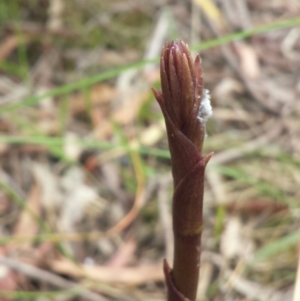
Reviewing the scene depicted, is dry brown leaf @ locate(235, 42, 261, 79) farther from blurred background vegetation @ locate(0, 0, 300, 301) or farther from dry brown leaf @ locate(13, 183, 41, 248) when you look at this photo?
dry brown leaf @ locate(13, 183, 41, 248)

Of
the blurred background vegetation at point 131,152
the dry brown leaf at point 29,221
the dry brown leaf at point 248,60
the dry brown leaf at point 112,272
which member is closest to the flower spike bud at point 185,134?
the blurred background vegetation at point 131,152

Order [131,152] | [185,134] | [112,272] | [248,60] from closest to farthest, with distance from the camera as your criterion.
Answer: [185,134]
[112,272]
[131,152]
[248,60]

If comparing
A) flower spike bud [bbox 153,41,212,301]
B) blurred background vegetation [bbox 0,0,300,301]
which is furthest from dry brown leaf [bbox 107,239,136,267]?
flower spike bud [bbox 153,41,212,301]

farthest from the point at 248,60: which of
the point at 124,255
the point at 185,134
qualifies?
the point at 185,134

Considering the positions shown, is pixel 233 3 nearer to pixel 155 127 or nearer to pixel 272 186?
pixel 155 127

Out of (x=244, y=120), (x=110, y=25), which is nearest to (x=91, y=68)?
(x=110, y=25)

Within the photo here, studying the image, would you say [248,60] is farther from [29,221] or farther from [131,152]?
[29,221]
